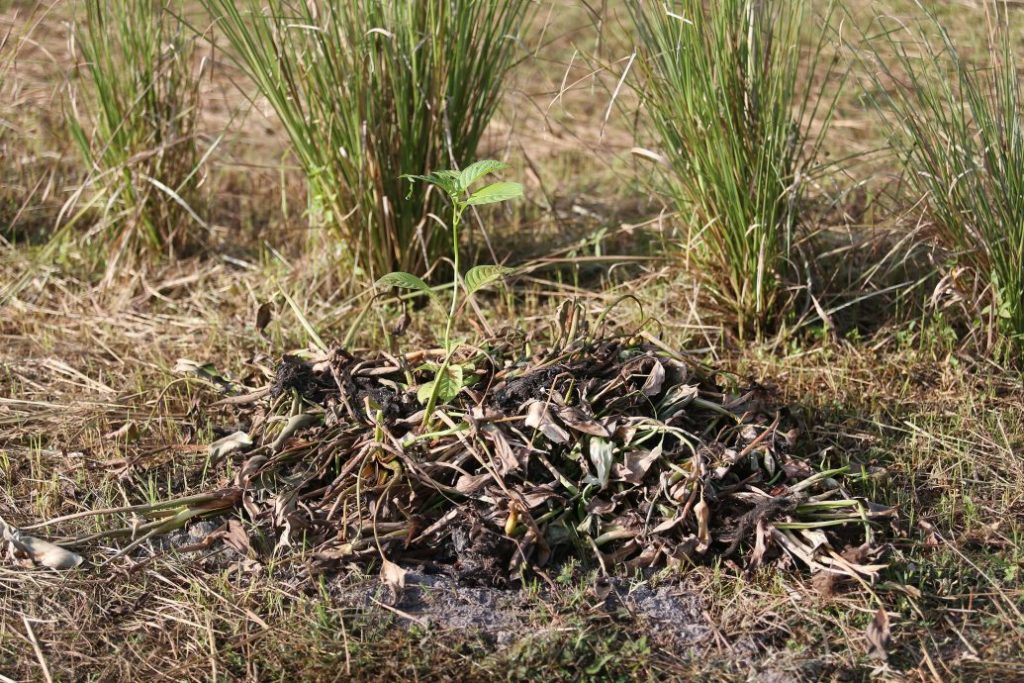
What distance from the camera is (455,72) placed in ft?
9.91

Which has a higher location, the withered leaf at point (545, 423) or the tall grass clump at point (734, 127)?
the tall grass clump at point (734, 127)

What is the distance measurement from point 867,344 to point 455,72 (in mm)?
1358

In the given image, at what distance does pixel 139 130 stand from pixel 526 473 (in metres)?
1.91

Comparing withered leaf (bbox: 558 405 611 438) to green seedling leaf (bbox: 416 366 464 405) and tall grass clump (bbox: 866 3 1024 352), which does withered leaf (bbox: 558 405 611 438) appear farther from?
tall grass clump (bbox: 866 3 1024 352)

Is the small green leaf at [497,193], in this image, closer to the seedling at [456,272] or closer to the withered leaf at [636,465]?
the seedling at [456,272]

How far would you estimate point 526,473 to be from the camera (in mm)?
2312

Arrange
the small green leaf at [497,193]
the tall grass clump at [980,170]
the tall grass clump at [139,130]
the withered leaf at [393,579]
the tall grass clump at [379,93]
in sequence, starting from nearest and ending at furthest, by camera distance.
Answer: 1. the withered leaf at [393,579]
2. the small green leaf at [497,193]
3. the tall grass clump at [980,170]
4. the tall grass clump at [379,93]
5. the tall grass clump at [139,130]

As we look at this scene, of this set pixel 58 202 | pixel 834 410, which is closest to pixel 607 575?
pixel 834 410

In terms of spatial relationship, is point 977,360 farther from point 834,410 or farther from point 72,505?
point 72,505

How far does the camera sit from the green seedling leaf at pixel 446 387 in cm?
243

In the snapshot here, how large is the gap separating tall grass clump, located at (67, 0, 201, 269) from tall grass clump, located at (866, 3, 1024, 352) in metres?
2.07

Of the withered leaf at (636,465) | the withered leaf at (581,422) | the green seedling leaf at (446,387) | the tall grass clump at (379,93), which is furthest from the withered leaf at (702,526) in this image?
the tall grass clump at (379,93)

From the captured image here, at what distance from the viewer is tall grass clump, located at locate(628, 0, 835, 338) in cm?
271

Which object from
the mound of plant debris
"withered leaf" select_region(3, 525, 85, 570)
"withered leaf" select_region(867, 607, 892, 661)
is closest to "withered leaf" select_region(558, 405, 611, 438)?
the mound of plant debris
